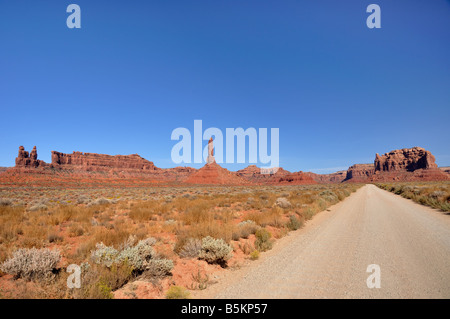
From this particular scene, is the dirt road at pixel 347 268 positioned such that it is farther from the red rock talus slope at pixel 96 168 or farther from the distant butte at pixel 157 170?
the red rock talus slope at pixel 96 168

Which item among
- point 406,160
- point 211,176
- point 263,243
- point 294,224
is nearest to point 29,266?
point 263,243

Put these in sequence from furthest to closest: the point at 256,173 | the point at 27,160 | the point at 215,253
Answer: the point at 256,173
the point at 27,160
the point at 215,253

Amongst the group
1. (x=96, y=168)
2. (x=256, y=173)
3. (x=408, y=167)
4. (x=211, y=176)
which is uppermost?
(x=408, y=167)

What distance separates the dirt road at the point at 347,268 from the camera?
3621 mm

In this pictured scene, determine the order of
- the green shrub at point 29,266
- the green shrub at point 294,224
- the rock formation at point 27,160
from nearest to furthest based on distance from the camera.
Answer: the green shrub at point 29,266
the green shrub at point 294,224
the rock formation at point 27,160

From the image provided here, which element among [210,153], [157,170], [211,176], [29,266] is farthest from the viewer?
[157,170]

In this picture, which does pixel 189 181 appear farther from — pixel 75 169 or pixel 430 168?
pixel 430 168

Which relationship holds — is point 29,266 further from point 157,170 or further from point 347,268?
point 157,170

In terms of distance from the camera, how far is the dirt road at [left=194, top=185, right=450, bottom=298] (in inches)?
143

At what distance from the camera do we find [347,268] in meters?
4.57

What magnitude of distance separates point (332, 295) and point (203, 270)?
2825mm

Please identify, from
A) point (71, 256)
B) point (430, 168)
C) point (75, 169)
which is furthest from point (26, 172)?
point (430, 168)

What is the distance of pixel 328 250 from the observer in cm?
593

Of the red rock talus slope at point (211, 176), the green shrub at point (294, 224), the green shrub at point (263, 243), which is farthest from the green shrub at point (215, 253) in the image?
the red rock talus slope at point (211, 176)
